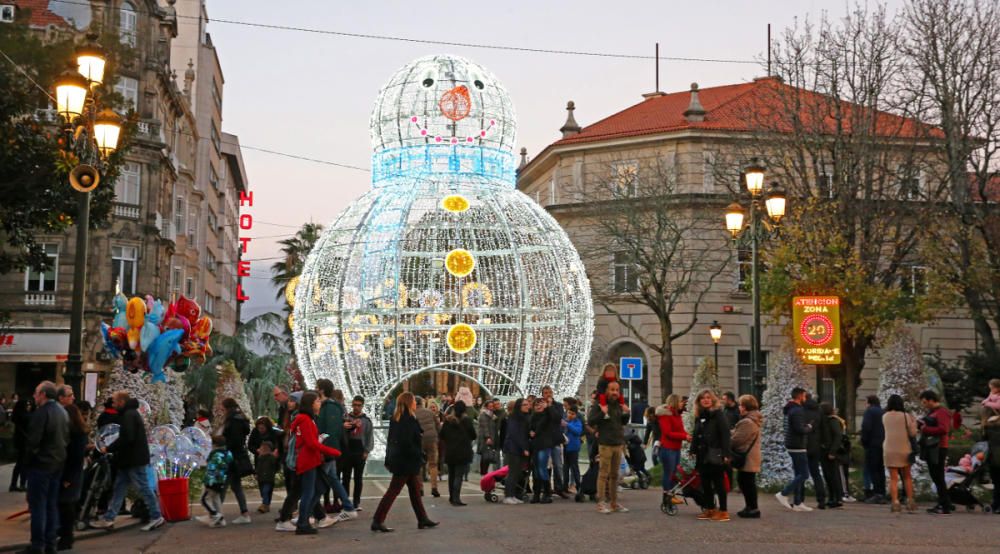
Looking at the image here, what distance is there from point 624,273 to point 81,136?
28.2 meters

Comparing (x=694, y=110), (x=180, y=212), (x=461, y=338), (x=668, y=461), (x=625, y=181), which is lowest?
(x=668, y=461)

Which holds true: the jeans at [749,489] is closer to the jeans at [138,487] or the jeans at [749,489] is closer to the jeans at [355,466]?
the jeans at [355,466]

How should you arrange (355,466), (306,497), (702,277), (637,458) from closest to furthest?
(306,497) → (355,466) → (637,458) → (702,277)

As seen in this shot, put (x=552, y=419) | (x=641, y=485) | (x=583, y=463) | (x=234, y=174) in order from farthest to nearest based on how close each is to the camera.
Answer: (x=234, y=174), (x=583, y=463), (x=641, y=485), (x=552, y=419)

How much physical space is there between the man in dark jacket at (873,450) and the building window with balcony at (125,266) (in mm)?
26202

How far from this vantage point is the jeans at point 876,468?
15977 mm

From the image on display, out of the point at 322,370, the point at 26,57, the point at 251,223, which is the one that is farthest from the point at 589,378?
the point at 251,223

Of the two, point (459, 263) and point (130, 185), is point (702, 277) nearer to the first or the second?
point (130, 185)

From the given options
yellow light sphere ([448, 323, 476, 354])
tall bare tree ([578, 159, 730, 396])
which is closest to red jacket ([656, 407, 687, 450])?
yellow light sphere ([448, 323, 476, 354])

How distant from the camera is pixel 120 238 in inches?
1428

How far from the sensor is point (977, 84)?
26.9 metres

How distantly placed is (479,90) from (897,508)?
10.6 meters

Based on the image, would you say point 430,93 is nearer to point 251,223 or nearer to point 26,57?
point 26,57

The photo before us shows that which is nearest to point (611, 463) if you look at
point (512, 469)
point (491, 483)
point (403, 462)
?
point (512, 469)
